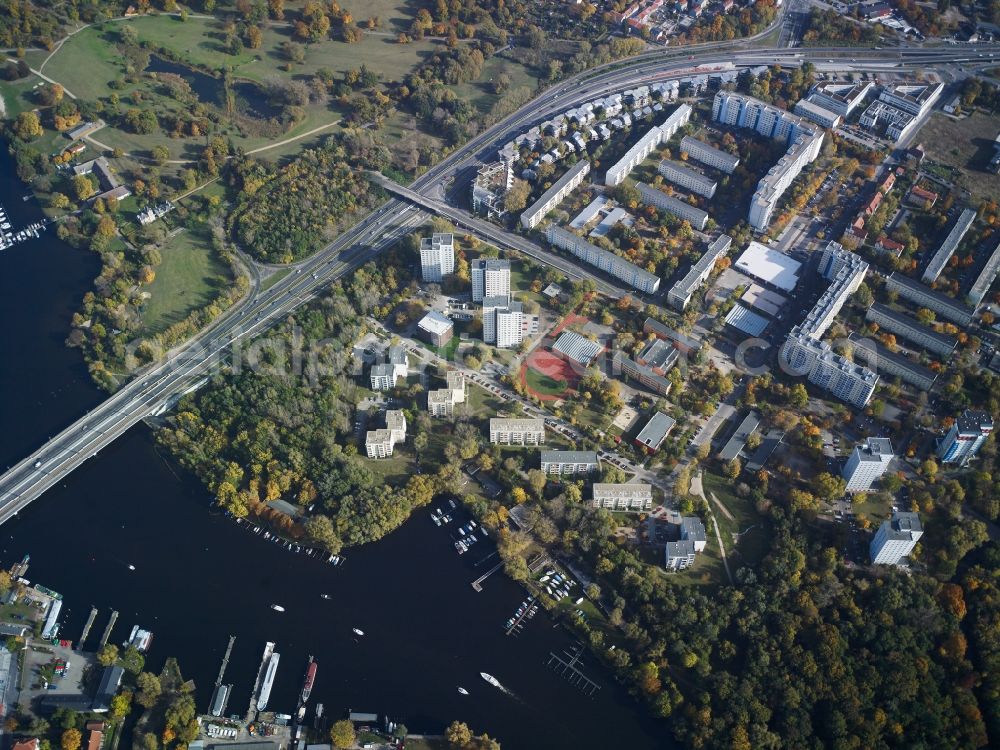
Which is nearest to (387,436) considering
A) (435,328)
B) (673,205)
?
(435,328)

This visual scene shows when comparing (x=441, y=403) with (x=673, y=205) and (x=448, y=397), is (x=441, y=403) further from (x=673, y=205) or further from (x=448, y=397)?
(x=673, y=205)

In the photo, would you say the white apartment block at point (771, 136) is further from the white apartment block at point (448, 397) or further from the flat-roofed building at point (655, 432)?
the white apartment block at point (448, 397)

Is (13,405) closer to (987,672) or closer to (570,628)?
(570,628)

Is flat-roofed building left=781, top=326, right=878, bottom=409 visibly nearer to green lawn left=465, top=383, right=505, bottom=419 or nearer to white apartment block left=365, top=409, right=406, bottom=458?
green lawn left=465, top=383, right=505, bottom=419

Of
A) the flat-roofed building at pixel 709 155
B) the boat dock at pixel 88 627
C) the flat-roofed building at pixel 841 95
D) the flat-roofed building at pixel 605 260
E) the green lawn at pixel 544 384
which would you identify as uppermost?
the flat-roofed building at pixel 841 95

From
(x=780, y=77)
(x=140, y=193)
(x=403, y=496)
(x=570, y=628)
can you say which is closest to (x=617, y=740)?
(x=570, y=628)

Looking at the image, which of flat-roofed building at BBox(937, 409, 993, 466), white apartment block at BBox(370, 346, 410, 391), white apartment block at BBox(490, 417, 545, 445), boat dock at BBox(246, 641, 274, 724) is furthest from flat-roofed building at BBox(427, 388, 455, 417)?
flat-roofed building at BBox(937, 409, 993, 466)

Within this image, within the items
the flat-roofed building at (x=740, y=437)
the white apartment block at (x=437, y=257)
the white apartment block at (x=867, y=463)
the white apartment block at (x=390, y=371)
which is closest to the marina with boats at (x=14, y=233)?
the white apartment block at (x=437, y=257)
